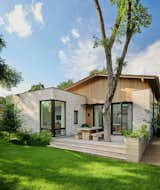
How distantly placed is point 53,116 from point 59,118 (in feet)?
2.99

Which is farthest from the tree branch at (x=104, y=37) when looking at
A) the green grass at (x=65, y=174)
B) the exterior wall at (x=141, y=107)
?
the green grass at (x=65, y=174)

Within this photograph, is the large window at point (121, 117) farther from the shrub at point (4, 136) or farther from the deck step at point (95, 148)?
the shrub at point (4, 136)

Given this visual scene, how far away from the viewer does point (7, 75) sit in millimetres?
17141

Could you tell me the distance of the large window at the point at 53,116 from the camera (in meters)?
12.4

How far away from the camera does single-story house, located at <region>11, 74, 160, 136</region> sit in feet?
42.0

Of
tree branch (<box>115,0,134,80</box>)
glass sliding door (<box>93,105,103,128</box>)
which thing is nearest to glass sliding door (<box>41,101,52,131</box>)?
glass sliding door (<box>93,105,103,128</box>)

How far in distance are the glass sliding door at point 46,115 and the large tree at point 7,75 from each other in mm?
5257

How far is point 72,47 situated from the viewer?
20391 millimetres

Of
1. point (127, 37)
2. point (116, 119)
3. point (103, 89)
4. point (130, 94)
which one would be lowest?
point (116, 119)

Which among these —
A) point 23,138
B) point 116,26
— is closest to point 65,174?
point 23,138

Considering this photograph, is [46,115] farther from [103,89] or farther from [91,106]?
[103,89]

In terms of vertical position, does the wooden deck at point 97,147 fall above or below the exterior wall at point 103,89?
below

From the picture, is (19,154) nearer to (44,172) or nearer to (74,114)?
(44,172)

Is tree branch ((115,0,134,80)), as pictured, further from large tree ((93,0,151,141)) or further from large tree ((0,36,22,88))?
large tree ((0,36,22,88))
